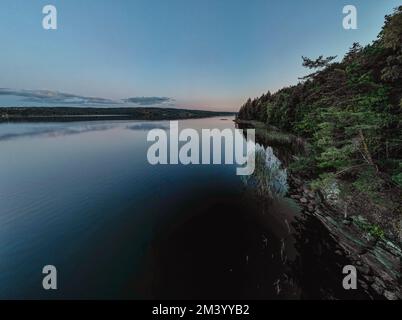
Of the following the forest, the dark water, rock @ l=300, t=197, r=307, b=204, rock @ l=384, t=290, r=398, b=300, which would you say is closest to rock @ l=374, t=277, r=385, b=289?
rock @ l=384, t=290, r=398, b=300

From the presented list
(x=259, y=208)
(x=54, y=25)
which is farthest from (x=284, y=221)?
(x=54, y=25)

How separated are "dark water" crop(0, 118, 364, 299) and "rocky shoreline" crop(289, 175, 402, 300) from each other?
74 cm

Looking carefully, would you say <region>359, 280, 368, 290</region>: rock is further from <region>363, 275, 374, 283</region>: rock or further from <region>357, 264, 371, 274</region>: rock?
<region>357, 264, 371, 274</region>: rock

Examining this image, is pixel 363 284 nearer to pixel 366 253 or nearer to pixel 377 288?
pixel 377 288

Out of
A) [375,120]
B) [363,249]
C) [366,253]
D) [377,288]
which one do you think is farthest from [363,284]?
[375,120]

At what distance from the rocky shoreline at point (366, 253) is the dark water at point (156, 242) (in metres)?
0.74

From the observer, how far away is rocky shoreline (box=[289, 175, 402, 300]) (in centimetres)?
725

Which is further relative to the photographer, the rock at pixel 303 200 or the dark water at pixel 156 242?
the rock at pixel 303 200

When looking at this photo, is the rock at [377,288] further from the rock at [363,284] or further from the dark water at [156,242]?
the dark water at [156,242]

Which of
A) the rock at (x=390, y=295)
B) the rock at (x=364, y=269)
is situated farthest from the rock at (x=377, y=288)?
the rock at (x=364, y=269)

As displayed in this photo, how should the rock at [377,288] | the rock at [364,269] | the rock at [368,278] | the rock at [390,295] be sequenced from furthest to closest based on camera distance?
the rock at [364,269] → the rock at [368,278] → the rock at [377,288] → the rock at [390,295]

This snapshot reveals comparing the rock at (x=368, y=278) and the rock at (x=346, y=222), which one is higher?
the rock at (x=346, y=222)

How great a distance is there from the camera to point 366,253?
28.6 feet

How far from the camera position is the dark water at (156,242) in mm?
7598
